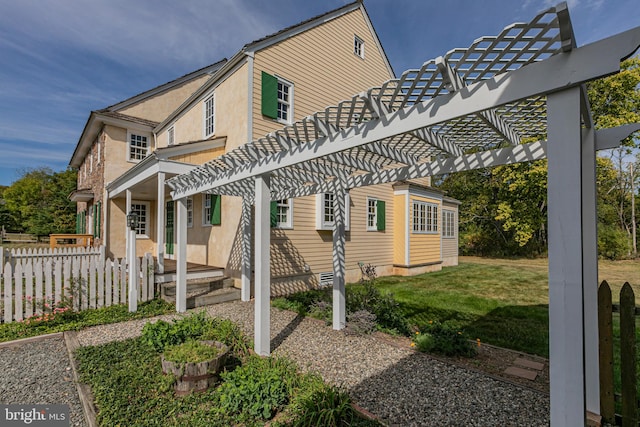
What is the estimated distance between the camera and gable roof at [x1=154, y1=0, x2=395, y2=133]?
27.6 feet

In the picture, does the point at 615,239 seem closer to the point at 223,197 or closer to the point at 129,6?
the point at 223,197

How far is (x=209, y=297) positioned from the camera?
7430mm

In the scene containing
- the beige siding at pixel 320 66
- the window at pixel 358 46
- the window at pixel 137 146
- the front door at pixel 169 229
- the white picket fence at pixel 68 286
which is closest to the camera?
the white picket fence at pixel 68 286

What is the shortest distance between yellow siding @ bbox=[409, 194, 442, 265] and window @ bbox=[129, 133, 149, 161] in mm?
11467

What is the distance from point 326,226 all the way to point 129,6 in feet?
25.2

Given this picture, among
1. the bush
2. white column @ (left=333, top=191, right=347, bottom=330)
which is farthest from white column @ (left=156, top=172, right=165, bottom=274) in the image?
the bush

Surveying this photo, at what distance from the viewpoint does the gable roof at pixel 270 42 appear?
8.40 m

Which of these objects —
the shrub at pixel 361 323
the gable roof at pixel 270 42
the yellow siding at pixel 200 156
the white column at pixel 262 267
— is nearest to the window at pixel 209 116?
the gable roof at pixel 270 42

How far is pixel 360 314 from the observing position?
573 centimetres

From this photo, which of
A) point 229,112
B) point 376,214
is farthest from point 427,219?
point 229,112

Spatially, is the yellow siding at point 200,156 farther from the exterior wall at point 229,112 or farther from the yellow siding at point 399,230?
the yellow siding at point 399,230

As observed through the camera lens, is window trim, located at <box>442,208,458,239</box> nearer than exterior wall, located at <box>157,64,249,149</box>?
No

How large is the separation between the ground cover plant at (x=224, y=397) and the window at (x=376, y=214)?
8707 mm

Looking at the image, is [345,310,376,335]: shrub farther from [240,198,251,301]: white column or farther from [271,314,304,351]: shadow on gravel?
[240,198,251,301]: white column
